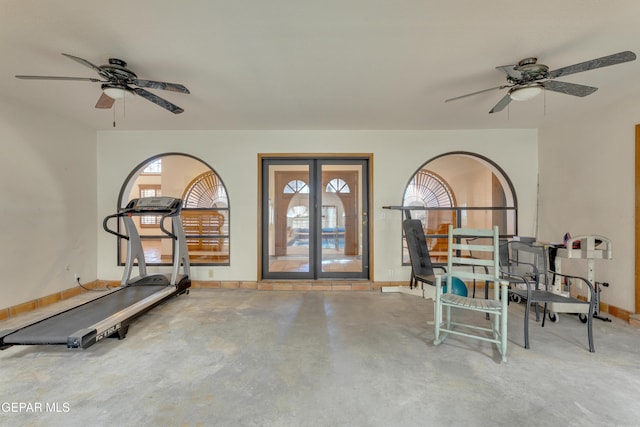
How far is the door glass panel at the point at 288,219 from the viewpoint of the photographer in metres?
4.71

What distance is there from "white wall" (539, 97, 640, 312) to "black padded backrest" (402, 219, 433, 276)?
206 cm

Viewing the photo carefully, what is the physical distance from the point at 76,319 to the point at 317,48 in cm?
352

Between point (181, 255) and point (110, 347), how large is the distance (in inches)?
64.4

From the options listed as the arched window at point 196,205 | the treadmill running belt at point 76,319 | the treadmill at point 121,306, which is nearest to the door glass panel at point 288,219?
the arched window at point 196,205

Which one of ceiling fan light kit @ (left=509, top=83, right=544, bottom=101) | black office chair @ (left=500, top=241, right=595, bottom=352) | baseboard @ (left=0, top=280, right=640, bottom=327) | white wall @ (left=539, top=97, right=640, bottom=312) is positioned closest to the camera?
ceiling fan light kit @ (left=509, top=83, right=544, bottom=101)

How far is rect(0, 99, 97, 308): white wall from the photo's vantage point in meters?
3.29

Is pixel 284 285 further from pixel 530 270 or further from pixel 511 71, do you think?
pixel 511 71

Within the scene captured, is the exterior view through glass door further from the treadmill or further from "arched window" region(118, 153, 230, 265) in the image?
the treadmill

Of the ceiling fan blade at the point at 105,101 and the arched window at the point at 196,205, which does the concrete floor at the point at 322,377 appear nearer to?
the arched window at the point at 196,205

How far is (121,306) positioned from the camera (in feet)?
10.0

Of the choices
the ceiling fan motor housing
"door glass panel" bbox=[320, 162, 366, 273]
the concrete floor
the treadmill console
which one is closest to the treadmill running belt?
the concrete floor

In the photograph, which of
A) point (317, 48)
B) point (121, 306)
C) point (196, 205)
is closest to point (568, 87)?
point (317, 48)

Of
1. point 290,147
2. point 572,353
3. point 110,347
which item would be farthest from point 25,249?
point 572,353

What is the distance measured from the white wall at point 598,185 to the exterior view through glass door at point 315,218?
2883mm
